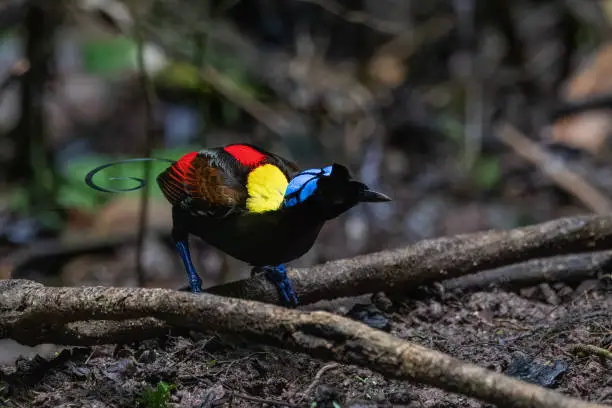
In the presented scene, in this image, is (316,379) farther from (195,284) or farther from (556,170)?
(556,170)

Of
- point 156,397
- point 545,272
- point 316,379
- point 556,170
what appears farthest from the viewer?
point 556,170

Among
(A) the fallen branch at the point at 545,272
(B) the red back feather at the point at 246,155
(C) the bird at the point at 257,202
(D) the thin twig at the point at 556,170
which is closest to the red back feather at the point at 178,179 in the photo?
(C) the bird at the point at 257,202

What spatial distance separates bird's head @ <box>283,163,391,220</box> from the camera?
8.40ft

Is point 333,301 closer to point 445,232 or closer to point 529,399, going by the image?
point 529,399

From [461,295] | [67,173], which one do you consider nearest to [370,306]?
[461,295]

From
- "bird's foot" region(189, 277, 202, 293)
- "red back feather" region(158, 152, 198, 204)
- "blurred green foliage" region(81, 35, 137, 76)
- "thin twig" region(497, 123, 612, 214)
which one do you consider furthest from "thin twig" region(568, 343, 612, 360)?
"blurred green foliage" region(81, 35, 137, 76)

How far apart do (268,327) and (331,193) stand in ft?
1.55

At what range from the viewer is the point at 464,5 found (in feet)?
28.8

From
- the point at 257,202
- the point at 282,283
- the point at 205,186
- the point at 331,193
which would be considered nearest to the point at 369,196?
the point at 331,193

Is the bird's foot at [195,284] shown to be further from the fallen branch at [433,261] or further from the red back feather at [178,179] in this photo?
the red back feather at [178,179]

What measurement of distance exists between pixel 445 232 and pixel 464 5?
9.78 feet

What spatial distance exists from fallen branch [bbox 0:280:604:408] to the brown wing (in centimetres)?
43

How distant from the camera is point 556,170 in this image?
7.34 metres

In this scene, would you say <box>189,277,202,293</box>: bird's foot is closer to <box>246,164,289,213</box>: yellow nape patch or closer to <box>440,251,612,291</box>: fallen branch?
<box>246,164,289,213</box>: yellow nape patch
